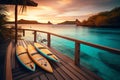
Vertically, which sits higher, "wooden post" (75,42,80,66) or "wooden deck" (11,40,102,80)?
"wooden post" (75,42,80,66)

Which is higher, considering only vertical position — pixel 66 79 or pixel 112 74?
pixel 66 79

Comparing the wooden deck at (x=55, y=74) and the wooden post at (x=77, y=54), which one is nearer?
the wooden deck at (x=55, y=74)

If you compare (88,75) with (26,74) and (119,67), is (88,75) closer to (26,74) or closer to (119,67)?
(26,74)

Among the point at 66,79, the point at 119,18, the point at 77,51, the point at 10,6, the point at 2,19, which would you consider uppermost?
the point at 119,18

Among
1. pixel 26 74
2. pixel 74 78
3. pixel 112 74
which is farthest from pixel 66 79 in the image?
pixel 112 74

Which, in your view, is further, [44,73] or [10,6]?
[10,6]

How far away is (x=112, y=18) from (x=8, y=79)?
57132 millimetres

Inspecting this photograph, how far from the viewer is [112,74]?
24.6 ft

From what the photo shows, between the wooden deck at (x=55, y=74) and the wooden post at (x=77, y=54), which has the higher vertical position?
the wooden post at (x=77, y=54)

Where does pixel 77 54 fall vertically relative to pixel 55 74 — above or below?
above

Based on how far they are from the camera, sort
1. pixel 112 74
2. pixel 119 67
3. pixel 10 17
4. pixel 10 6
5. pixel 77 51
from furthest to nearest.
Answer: pixel 119 67 → pixel 112 74 → pixel 10 17 → pixel 10 6 → pixel 77 51

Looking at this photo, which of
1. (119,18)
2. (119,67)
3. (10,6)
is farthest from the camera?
(119,18)

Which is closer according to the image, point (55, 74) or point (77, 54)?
point (55, 74)

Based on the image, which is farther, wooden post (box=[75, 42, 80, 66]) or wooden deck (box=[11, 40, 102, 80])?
wooden post (box=[75, 42, 80, 66])
